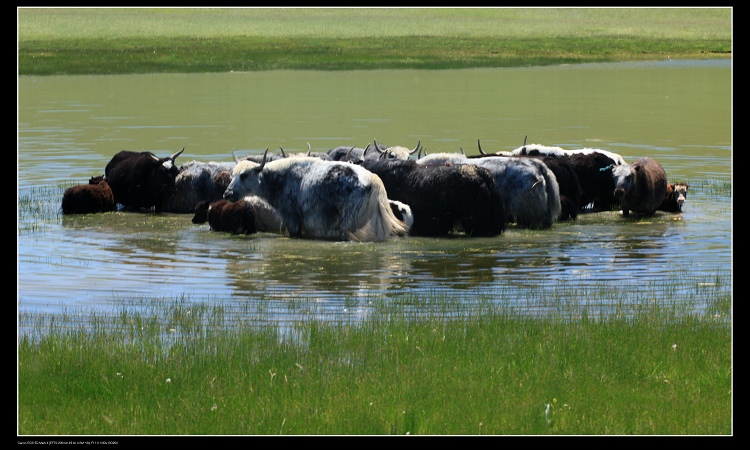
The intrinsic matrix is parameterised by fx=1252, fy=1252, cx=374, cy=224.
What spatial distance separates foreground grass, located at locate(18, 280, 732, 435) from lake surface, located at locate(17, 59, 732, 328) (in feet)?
3.40

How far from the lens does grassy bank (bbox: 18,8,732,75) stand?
60781mm

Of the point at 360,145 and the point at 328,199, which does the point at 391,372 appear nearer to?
the point at 328,199

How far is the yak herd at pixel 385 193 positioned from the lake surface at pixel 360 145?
0.32 m

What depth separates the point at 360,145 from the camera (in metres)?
28.5

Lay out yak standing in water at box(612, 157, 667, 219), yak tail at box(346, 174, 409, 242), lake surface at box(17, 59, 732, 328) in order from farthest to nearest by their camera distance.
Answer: yak standing in water at box(612, 157, 667, 219) < yak tail at box(346, 174, 409, 242) < lake surface at box(17, 59, 732, 328)

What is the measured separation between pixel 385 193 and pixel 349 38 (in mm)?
64439

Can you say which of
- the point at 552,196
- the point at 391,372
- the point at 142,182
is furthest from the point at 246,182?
the point at 391,372

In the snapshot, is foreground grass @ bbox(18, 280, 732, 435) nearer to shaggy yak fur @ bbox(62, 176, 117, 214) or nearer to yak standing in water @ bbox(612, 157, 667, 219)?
yak standing in water @ bbox(612, 157, 667, 219)

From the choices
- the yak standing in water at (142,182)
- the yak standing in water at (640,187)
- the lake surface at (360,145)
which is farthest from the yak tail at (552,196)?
the yak standing in water at (142,182)

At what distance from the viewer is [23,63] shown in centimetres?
5647

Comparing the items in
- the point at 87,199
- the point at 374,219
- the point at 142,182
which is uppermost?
the point at 142,182

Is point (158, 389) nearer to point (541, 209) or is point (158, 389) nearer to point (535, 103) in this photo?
point (541, 209)

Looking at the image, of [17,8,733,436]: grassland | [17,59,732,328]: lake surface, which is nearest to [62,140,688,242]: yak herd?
[17,59,732,328]: lake surface
